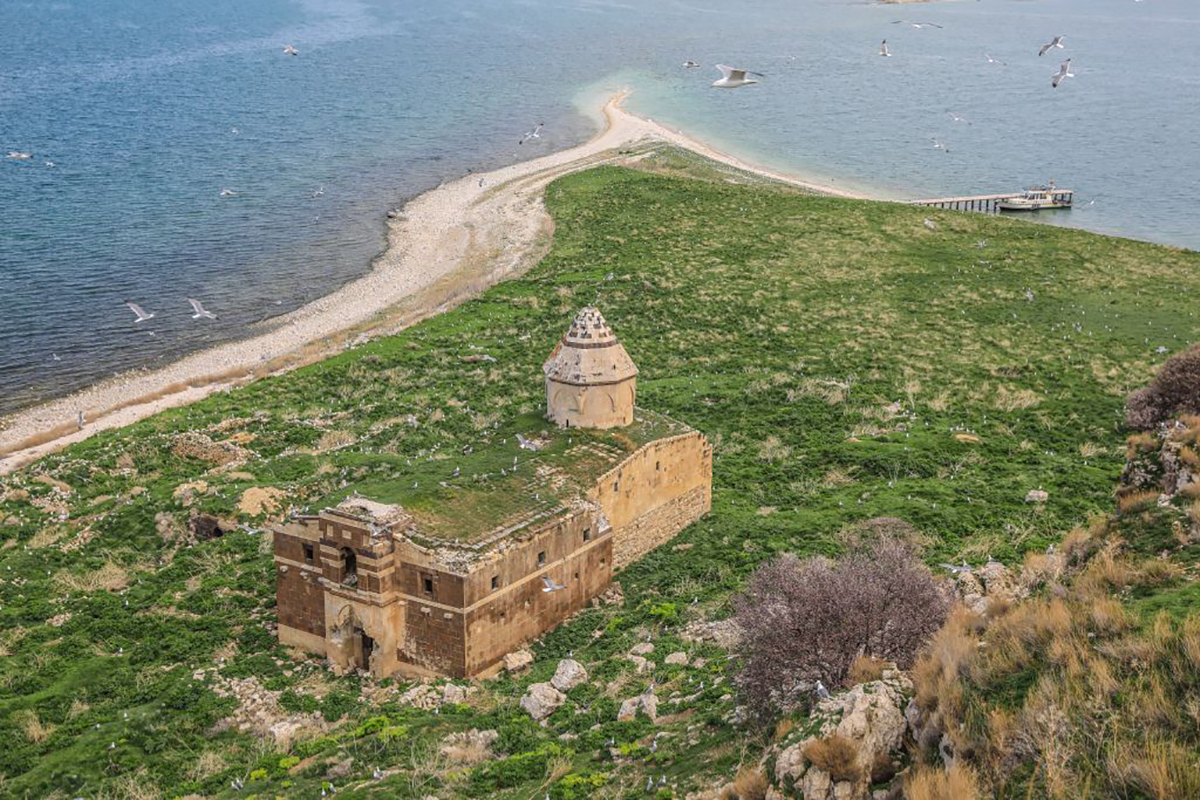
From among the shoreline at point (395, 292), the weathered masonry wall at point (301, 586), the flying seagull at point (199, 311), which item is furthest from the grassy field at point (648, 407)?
the flying seagull at point (199, 311)

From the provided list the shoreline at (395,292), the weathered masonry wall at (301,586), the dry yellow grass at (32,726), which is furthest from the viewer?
the shoreline at (395,292)

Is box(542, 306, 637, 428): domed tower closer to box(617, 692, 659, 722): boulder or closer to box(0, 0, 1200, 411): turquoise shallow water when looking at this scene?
box(617, 692, 659, 722): boulder

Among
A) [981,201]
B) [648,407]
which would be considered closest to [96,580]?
[648,407]

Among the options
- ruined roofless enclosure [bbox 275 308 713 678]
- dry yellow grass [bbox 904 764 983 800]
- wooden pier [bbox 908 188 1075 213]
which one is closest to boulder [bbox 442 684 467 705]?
ruined roofless enclosure [bbox 275 308 713 678]

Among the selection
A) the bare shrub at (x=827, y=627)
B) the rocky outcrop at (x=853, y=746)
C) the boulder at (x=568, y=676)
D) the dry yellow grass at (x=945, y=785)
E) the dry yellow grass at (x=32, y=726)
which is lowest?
the dry yellow grass at (x=32, y=726)

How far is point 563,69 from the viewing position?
134m

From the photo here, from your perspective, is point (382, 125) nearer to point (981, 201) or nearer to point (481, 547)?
point (981, 201)

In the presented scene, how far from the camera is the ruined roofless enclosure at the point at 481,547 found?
2355 cm

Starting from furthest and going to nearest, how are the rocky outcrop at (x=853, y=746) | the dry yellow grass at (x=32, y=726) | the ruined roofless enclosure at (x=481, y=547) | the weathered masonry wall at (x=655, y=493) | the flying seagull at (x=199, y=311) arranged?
the flying seagull at (x=199, y=311) → the weathered masonry wall at (x=655, y=493) → the ruined roofless enclosure at (x=481, y=547) → the dry yellow grass at (x=32, y=726) → the rocky outcrop at (x=853, y=746)

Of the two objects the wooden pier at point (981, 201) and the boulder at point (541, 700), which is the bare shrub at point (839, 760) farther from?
the wooden pier at point (981, 201)

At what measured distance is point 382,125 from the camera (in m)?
102

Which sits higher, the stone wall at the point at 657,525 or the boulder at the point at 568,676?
the boulder at the point at 568,676

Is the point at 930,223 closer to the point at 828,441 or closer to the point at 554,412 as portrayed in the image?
the point at 828,441

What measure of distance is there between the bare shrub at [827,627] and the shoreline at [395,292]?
95.3 feet
